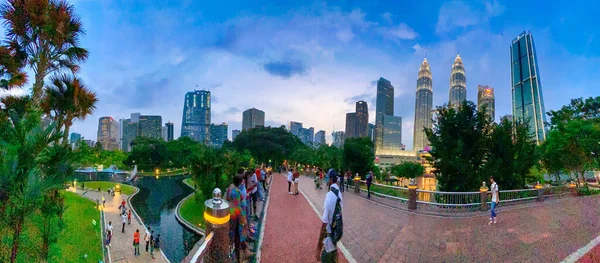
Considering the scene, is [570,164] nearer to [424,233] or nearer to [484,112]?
[484,112]

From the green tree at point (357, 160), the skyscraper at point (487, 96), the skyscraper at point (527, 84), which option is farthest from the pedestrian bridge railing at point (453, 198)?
the skyscraper at point (487, 96)

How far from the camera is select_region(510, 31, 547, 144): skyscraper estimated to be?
9494 cm

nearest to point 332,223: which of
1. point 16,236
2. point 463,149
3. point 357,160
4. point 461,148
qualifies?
point 16,236

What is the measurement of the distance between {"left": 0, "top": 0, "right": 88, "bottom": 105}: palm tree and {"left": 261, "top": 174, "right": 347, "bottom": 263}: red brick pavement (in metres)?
8.10

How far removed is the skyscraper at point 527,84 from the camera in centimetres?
9494

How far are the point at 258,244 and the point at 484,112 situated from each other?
13.5 m

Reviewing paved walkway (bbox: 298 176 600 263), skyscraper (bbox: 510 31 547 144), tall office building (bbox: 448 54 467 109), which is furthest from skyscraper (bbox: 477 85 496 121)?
paved walkway (bbox: 298 176 600 263)

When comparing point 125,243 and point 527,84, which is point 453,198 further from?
point 527,84

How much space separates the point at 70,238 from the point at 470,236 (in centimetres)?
2025

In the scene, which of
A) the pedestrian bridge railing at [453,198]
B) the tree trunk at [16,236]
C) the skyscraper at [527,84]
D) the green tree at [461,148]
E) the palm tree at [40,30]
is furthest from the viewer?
the skyscraper at [527,84]

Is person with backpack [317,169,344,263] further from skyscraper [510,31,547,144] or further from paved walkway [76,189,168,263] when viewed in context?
skyscraper [510,31,547,144]

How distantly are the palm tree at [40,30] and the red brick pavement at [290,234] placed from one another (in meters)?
8.10

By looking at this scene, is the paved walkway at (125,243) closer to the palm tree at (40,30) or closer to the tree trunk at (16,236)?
the palm tree at (40,30)

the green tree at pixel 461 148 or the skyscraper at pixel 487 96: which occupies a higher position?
the skyscraper at pixel 487 96
